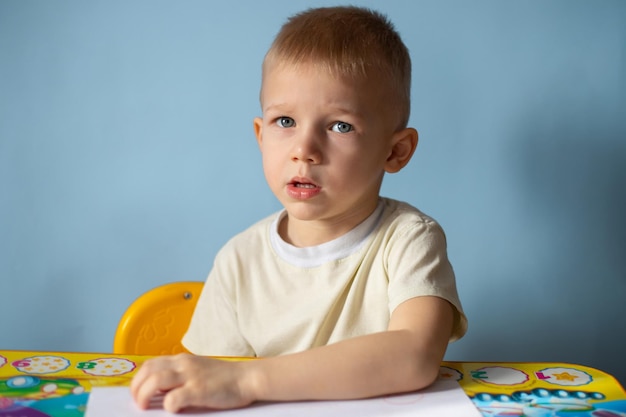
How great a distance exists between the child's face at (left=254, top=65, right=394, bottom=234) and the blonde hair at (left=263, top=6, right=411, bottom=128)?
0.01 metres

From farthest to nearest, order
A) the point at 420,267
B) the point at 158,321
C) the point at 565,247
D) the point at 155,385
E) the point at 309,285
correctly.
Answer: the point at 565,247 → the point at 158,321 → the point at 309,285 → the point at 420,267 → the point at 155,385

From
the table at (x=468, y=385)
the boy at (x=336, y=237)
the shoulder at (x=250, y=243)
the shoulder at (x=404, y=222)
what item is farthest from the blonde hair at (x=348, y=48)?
the table at (x=468, y=385)

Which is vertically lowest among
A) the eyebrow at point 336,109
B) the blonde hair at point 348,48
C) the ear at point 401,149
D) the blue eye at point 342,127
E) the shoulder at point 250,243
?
the shoulder at point 250,243

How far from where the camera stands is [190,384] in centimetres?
58

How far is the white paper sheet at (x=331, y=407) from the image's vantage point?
0.57m

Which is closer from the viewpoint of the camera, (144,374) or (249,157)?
(144,374)

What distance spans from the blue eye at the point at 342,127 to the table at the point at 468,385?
28cm

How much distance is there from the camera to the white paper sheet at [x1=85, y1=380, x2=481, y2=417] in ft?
1.87

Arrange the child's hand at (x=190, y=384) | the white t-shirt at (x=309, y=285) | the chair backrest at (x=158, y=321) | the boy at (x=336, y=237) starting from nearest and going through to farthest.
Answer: the child's hand at (x=190, y=384) → the boy at (x=336, y=237) → the white t-shirt at (x=309, y=285) → the chair backrest at (x=158, y=321)

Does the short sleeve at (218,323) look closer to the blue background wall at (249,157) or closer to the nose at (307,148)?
the nose at (307,148)

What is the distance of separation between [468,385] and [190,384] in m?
0.25

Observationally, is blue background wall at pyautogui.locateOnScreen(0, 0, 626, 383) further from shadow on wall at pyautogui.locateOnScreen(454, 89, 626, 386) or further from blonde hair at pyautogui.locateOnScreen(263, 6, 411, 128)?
blonde hair at pyautogui.locateOnScreen(263, 6, 411, 128)

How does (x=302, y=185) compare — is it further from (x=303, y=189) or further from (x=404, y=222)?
(x=404, y=222)

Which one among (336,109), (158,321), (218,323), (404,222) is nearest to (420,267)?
(404,222)
